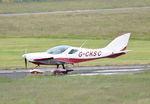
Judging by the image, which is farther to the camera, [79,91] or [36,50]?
[36,50]

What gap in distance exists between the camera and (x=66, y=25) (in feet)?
231

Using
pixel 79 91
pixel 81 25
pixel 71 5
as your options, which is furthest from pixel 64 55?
pixel 71 5

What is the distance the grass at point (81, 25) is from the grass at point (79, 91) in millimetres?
41700

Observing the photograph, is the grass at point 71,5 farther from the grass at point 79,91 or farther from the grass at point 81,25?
the grass at point 79,91

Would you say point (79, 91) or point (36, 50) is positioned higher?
point (36, 50)

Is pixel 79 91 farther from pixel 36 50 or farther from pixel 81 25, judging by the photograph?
pixel 81 25

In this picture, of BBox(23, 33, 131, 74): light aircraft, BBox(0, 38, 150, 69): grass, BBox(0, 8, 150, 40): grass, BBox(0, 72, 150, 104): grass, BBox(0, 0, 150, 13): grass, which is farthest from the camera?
BBox(0, 0, 150, 13): grass

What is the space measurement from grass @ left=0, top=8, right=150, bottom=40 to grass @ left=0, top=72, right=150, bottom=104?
137ft

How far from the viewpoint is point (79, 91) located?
17.3 m

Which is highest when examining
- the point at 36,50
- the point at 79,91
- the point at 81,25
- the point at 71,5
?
the point at 71,5

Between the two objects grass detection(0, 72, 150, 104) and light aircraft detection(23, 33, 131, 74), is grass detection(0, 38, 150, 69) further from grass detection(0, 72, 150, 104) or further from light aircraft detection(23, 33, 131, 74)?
grass detection(0, 72, 150, 104)

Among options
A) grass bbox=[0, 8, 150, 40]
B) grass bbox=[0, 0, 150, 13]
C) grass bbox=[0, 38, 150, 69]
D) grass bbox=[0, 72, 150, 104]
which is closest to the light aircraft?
grass bbox=[0, 38, 150, 69]

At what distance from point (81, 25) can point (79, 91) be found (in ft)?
175

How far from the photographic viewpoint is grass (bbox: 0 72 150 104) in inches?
599
